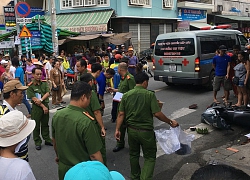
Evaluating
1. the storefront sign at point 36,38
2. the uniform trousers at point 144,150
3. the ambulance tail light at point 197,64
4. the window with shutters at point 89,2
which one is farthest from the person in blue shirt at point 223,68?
the window with shutters at point 89,2

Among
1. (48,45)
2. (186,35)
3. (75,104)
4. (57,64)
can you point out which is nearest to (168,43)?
(186,35)

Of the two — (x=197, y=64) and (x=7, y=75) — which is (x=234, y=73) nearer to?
(x=197, y=64)

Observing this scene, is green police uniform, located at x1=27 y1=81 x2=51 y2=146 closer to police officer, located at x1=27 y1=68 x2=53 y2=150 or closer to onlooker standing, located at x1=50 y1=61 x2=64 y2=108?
police officer, located at x1=27 y1=68 x2=53 y2=150

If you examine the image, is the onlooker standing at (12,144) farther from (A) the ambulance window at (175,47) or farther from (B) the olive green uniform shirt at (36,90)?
(A) the ambulance window at (175,47)

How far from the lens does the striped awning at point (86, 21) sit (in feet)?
60.1

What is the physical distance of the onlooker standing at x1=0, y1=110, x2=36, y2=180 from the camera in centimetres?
193

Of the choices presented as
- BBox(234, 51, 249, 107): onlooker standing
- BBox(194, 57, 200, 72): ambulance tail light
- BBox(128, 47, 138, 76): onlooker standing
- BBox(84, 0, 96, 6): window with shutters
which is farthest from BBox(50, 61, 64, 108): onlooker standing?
BBox(84, 0, 96, 6): window with shutters

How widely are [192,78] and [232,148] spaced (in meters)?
4.09

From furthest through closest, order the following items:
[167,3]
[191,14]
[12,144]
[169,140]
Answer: [191,14] → [167,3] → [169,140] → [12,144]

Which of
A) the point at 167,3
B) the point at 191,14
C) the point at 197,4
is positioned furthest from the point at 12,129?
the point at 197,4

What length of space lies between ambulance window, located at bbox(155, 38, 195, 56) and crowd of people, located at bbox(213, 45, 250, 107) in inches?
44.4

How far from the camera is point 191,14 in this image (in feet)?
82.3

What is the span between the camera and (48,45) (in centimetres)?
1534

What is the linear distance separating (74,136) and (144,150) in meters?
1.35
